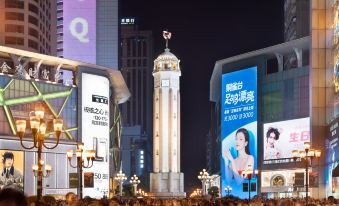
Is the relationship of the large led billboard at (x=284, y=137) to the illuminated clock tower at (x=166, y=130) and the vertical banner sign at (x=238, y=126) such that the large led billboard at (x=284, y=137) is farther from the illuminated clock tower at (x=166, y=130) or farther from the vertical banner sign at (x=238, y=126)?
the illuminated clock tower at (x=166, y=130)

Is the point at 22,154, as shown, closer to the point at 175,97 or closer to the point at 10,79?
the point at 10,79

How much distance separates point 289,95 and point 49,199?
76725 millimetres

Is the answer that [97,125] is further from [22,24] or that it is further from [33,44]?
[22,24]

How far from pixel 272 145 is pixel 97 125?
74.6 feet

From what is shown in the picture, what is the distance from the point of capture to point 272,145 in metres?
93.8

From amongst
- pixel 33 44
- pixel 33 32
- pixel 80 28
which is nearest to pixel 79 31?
pixel 80 28

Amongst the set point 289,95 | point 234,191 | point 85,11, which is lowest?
point 234,191

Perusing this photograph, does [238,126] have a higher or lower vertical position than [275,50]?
lower

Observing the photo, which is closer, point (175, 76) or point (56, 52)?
point (175, 76)

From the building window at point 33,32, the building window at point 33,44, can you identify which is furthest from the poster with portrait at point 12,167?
the building window at point 33,32

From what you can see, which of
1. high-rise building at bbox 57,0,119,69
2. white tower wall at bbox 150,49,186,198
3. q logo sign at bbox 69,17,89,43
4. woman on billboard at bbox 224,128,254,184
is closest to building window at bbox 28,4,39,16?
white tower wall at bbox 150,49,186,198

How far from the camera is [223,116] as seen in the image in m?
107

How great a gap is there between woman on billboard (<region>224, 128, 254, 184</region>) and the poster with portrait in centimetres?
3095

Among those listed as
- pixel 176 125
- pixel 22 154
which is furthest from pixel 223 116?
pixel 22 154
